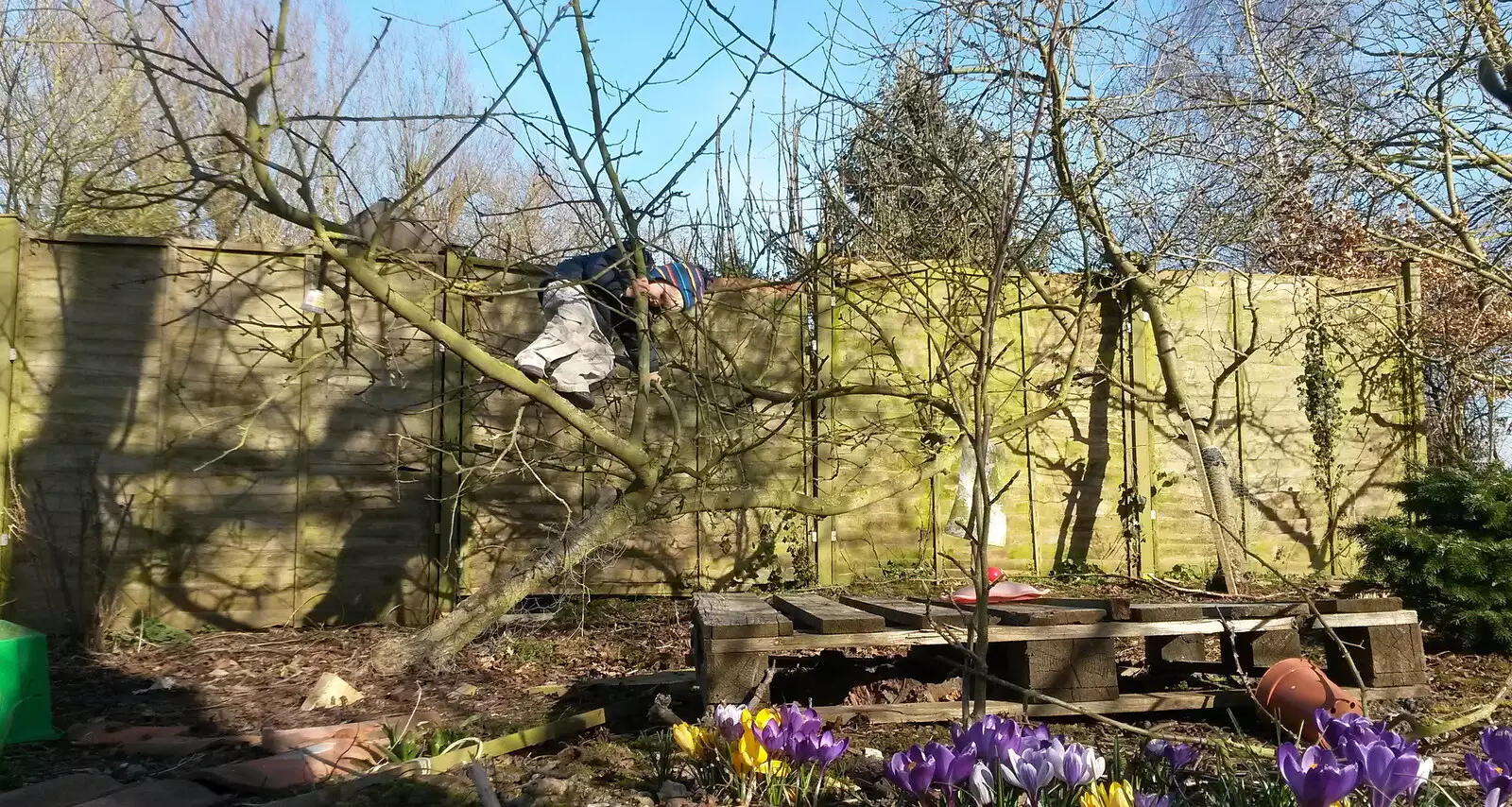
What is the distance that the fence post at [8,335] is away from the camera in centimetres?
562

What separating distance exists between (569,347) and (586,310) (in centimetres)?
20

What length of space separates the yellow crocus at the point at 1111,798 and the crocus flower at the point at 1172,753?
0.93ft

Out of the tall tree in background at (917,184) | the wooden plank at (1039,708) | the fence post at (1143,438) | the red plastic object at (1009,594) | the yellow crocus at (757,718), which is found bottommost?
the wooden plank at (1039,708)

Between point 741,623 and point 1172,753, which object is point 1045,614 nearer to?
point 741,623

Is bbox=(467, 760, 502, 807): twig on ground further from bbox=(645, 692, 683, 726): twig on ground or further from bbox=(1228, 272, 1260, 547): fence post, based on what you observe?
bbox=(1228, 272, 1260, 547): fence post

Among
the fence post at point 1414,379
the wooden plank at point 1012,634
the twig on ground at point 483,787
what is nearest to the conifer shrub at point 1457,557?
the wooden plank at point 1012,634

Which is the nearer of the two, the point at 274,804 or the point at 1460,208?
the point at 274,804

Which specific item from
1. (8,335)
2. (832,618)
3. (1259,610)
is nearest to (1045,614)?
(832,618)

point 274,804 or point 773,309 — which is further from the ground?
point 773,309

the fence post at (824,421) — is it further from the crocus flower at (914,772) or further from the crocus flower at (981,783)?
the crocus flower at (981,783)

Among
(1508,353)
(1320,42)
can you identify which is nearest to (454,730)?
(1320,42)

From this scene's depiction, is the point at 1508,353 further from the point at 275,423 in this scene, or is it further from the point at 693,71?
the point at 275,423

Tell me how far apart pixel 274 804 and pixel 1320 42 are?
8500 millimetres

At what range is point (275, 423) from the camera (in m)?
6.06
